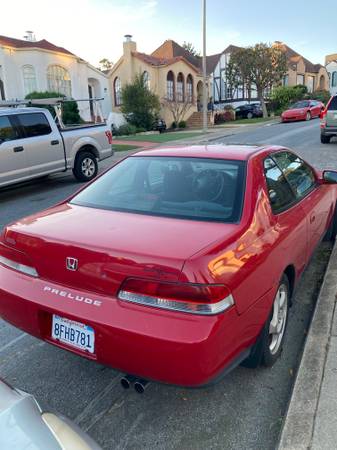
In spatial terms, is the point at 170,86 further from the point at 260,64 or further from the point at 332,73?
the point at 332,73

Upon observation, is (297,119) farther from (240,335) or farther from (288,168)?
(240,335)

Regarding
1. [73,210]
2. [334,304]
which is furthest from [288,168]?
[73,210]

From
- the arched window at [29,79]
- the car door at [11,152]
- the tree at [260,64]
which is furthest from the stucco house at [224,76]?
the car door at [11,152]

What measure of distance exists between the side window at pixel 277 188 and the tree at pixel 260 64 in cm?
3458

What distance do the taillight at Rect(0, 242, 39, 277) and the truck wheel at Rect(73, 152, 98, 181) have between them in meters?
7.64

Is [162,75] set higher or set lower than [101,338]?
higher

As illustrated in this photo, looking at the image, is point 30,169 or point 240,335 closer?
point 240,335

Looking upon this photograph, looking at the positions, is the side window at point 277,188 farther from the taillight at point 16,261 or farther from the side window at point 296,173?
the taillight at point 16,261

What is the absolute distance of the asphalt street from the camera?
93.0 inches

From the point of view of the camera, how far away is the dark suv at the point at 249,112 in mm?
38656

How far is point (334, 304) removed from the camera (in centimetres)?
352

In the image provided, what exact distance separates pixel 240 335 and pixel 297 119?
29.5m

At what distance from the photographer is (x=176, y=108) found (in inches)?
1267

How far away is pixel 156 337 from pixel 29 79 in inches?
1008
